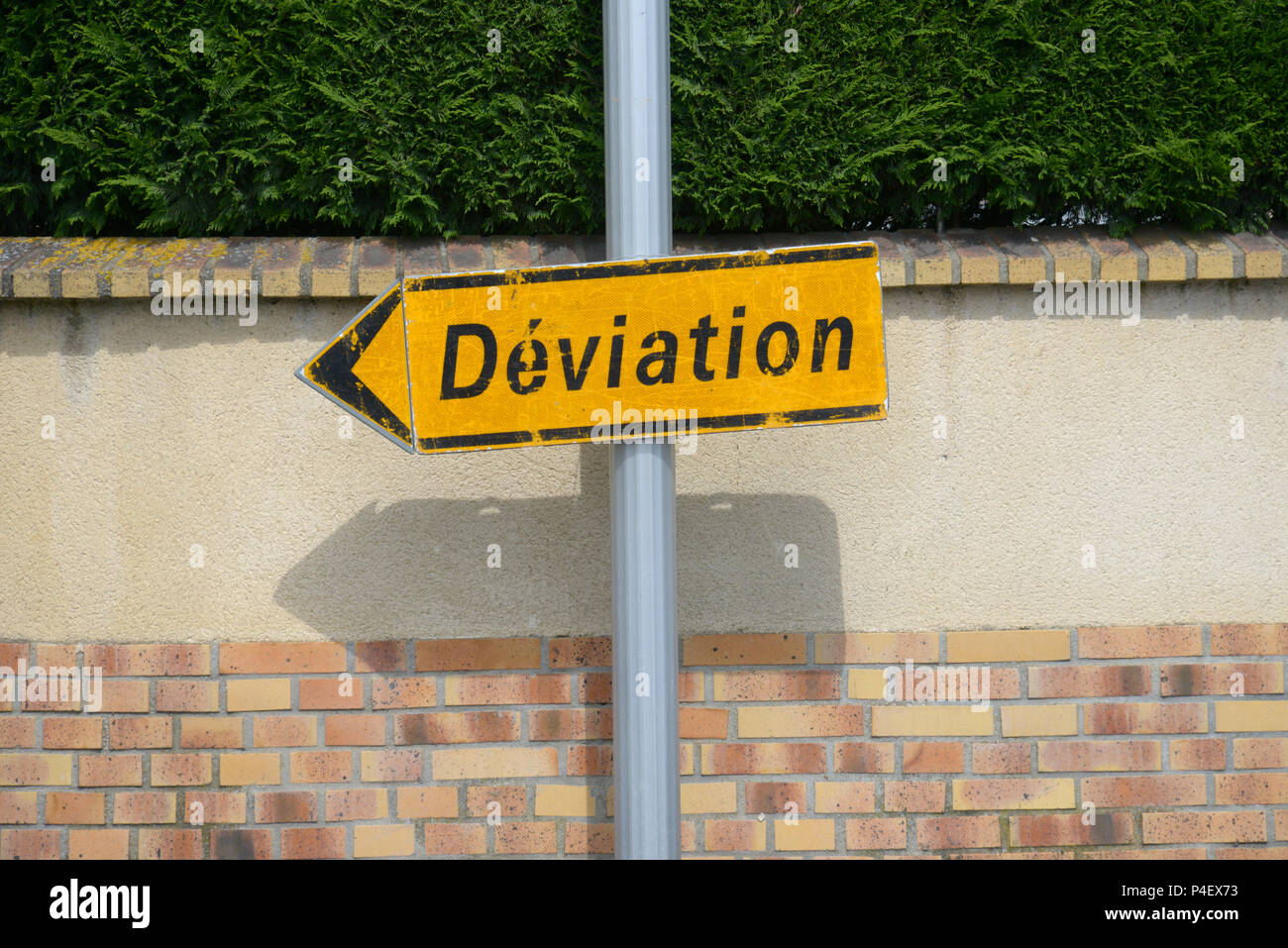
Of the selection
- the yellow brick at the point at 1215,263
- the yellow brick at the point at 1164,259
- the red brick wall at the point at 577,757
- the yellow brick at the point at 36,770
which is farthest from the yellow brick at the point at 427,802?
the yellow brick at the point at 1215,263

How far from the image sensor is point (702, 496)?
10.7 feet

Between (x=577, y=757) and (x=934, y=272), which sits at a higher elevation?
(x=934, y=272)

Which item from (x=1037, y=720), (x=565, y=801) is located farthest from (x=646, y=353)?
(x=1037, y=720)

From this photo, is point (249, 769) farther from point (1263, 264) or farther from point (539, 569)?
point (1263, 264)

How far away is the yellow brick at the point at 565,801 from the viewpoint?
3.19m

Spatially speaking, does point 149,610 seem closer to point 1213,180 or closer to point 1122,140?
point 1122,140

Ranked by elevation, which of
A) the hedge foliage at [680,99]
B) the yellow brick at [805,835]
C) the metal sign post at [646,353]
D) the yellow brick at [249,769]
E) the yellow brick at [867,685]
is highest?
the hedge foliage at [680,99]

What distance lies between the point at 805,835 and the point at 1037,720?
2.70ft

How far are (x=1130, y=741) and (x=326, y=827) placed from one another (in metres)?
2.56

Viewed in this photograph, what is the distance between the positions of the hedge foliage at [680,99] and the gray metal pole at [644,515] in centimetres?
59

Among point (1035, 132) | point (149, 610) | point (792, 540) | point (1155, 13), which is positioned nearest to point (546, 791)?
point (792, 540)

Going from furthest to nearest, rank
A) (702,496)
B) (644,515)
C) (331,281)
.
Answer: (702,496) → (331,281) → (644,515)

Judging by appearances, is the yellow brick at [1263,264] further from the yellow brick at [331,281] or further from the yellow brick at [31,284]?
the yellow brick at [31,284]

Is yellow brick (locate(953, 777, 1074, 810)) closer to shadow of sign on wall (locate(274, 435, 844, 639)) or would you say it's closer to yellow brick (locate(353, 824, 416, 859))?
shadow of sign on wall (locate(274, 435, 844, 639))
